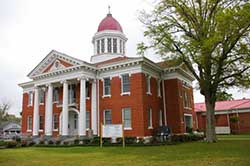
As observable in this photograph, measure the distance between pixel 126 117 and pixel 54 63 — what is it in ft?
38.5

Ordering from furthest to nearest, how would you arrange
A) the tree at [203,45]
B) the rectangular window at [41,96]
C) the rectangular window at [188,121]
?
1. the rectangular window at [41,96]
2. the rectangular window at [188,121]
3. the tree at [203,45]

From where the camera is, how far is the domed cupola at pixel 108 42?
36.6 meters

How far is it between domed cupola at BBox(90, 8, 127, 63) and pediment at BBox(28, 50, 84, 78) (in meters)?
5.85

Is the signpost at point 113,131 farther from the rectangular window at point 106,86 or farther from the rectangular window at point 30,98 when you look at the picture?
the rectangular window at point 30,98

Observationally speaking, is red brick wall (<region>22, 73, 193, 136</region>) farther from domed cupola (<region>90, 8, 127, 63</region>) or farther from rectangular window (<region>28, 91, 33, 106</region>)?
rectangular window (<region>28, 91, 33, 106</region>)

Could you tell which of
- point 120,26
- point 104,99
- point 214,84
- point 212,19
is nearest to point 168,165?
point 214,84

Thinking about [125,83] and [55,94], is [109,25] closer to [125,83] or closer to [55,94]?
[125,83]

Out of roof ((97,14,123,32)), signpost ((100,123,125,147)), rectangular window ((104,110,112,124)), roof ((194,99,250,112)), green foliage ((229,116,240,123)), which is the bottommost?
signpost ((100,123,125,147))

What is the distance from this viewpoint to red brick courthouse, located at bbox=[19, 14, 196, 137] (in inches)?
1108

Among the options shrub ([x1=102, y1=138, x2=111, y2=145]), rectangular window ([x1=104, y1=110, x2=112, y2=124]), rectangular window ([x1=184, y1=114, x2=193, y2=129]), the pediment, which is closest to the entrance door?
rectangular window ([x1=104, y1=110, x2=112, y2=124])

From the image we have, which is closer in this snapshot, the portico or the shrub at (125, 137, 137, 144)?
the shrub at (125, 137, 137, 144)

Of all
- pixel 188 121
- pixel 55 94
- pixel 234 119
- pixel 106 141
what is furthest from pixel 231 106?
pixel 55 94

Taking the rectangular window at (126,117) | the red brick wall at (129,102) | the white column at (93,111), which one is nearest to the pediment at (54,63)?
the white column at (93,111)

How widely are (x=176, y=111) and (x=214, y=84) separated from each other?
278 inches
